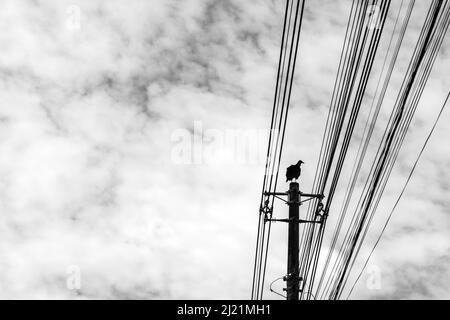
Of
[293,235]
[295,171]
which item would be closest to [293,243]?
[293,235]

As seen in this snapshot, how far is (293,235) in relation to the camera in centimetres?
1053

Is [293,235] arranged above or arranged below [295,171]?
below

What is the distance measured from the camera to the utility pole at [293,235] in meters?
9.99

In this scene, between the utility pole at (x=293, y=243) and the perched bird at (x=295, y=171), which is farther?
the perched bird at (x=295, y=171)

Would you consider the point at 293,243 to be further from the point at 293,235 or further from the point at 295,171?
the point at 295,171

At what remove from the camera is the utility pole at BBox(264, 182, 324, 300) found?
32.8 feet

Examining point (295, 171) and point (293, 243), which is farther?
point (295, 171)

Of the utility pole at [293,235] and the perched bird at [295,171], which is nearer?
the utility pole at [293,235]

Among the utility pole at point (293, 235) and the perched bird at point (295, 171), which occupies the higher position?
the perched bird at point (295, 171)

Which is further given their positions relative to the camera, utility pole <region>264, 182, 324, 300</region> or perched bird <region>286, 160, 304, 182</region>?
perched bird <region>286, 160, 304, 182</region>

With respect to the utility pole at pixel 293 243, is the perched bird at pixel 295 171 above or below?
above
